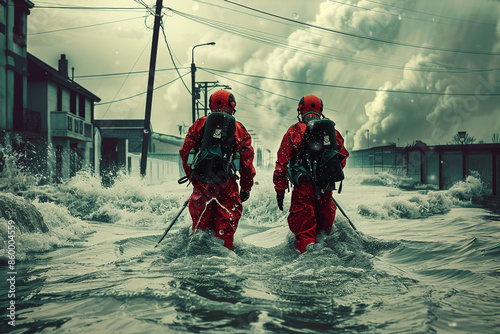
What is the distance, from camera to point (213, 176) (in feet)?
16.1

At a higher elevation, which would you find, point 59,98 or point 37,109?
point 59,98

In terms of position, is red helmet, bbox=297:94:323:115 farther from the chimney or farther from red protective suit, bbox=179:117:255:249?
the chimney

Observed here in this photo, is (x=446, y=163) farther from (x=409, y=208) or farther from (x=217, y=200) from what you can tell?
(x=217, y=200)

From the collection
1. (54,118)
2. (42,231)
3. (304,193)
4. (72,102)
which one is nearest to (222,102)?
(304,193)

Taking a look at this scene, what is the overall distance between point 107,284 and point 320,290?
1.75 metres

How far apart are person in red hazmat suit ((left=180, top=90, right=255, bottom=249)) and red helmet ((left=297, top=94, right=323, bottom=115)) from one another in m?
0.89

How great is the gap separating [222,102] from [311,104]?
118 centimetres

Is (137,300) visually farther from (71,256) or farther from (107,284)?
(71,256)

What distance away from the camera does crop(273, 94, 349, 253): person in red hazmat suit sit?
5152mm

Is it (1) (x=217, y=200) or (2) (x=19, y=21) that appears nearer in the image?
(1) (x=217, y=200)

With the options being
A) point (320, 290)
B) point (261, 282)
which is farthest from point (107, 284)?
point (320, 290)

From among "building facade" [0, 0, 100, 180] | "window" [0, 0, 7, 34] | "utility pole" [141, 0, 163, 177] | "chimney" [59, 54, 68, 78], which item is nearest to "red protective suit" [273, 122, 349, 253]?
"utility pole" [141, 0, 163, 177]

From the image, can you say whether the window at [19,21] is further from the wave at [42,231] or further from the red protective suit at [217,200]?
the red protective suit at [217,200]

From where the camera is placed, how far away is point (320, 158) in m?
5.14
